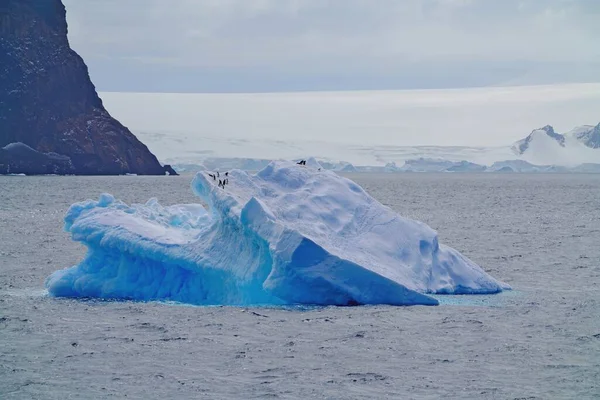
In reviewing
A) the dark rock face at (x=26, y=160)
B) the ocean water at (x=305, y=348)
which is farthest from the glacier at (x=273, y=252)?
the dark rock face at (x=26, y=160)

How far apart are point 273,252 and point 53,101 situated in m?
129

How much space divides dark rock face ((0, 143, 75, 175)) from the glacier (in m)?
118

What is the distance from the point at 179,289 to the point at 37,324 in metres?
3.40

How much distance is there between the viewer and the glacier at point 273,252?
17.1 metres

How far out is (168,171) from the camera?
15438cm

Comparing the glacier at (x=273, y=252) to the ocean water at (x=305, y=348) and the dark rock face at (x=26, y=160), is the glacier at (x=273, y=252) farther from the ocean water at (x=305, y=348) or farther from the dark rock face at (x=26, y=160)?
the dark rock face at (x=26, y=160)

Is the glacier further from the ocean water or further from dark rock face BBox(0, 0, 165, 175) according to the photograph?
dark rock face BBox(0, 0, 165, 175)

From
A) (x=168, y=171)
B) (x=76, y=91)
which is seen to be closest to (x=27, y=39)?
(x=76, y=91)

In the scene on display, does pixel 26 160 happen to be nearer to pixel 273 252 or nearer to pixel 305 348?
pixel 273 252

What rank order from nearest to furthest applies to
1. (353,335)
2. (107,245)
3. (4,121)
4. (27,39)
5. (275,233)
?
(353,335) < (275,233) < (107,245) < (4,121) < (27,39)

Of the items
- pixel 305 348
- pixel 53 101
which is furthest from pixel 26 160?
pixel 305 348

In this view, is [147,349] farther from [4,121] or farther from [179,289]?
[4,121]

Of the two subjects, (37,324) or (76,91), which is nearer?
(37,324)

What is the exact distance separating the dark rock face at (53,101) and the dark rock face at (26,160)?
2.70 ft
